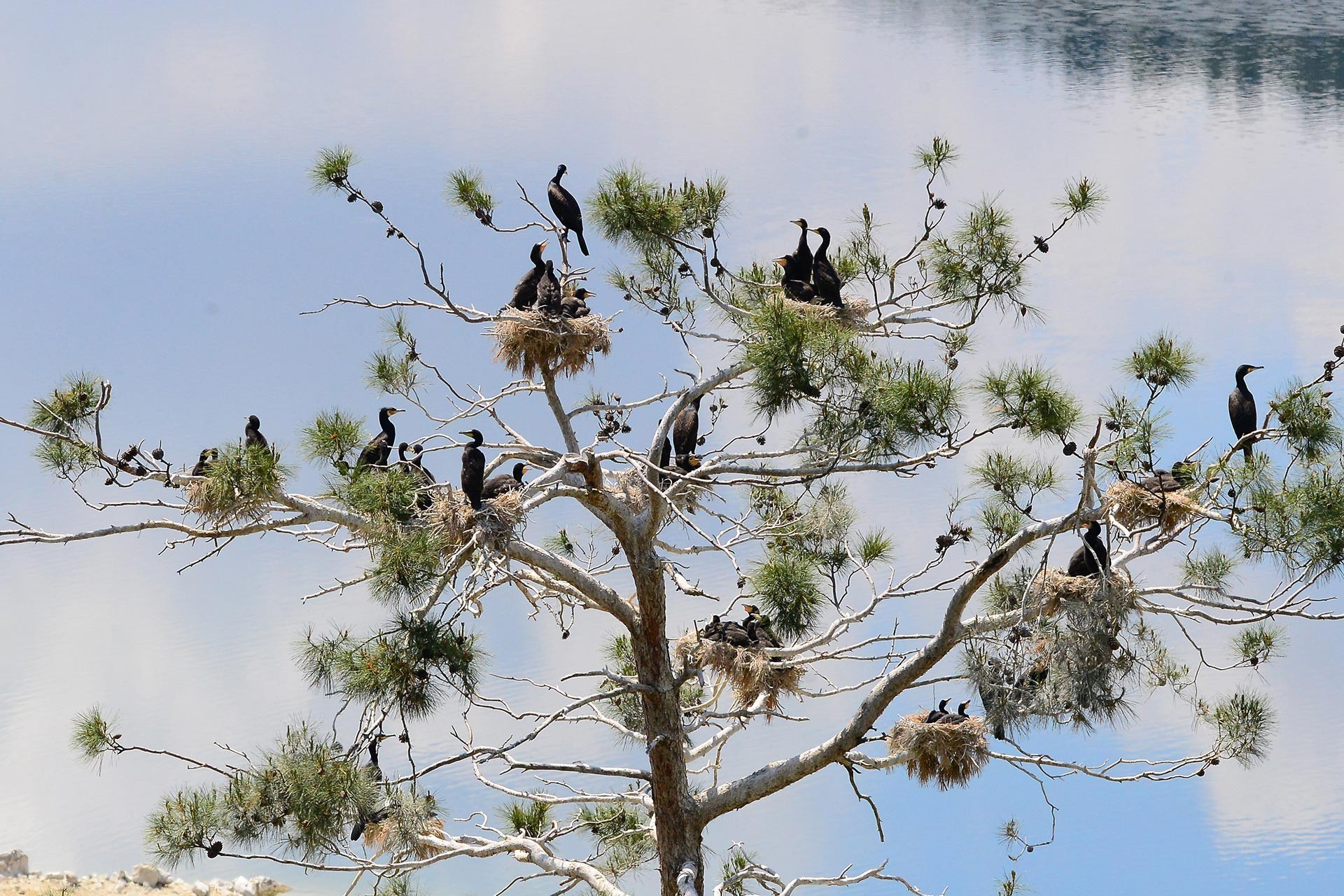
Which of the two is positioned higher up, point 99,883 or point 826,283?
point 826,283

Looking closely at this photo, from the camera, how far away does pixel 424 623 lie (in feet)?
17.1

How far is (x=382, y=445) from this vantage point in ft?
20.8

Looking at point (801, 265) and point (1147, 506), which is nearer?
point (1147, 506)

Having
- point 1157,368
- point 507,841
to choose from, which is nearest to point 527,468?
point 507,841

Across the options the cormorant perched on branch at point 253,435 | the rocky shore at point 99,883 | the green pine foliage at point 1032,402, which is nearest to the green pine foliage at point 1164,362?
the green pine foliage at point 1032,402

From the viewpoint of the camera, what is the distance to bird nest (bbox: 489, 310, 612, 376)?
5.97 m

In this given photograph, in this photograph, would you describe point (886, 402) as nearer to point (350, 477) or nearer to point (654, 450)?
point (654, 450)

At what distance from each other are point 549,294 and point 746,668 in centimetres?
194

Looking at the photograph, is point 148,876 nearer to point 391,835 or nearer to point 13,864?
point 13,864

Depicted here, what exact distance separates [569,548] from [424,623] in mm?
2755

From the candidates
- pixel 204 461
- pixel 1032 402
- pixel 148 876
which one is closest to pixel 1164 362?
pixel 1032 402

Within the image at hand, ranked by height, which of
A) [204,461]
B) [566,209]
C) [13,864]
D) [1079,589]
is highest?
[566,209]

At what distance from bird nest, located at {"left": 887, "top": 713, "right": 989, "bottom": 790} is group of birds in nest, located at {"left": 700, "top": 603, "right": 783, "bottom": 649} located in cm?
72

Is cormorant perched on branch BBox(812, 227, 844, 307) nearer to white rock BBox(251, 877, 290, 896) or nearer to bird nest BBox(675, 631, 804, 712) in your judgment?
bird nest BBox(675, 631, 804, 712)
